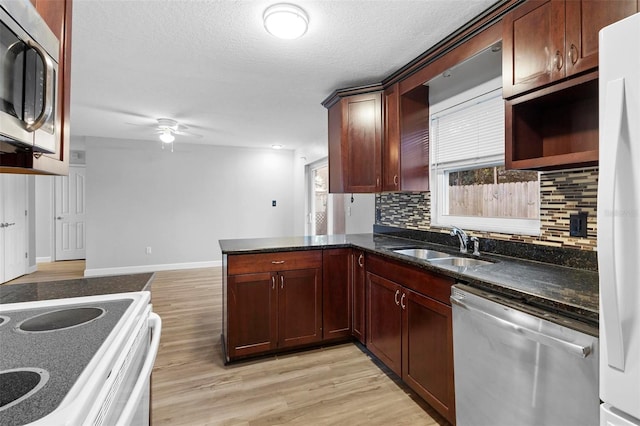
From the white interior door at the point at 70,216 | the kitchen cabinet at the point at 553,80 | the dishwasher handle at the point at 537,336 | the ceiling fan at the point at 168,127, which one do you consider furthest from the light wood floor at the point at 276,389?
the white interior door at the point at 70,216

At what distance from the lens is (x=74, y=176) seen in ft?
21.9

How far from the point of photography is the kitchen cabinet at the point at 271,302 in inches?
94.9

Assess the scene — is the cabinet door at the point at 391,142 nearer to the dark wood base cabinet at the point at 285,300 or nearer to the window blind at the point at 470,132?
the window blind at the point at 470,132

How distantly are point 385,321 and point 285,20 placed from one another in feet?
6.72

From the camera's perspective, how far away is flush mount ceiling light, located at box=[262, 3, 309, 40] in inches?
70.4

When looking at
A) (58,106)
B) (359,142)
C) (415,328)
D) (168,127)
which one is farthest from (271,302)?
(168,127)

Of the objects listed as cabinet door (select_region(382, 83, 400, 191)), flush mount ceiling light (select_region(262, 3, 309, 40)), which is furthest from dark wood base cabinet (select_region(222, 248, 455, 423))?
flush mount ceiling light (select_region(262, 3, 309, 40))

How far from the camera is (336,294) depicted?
2.70m

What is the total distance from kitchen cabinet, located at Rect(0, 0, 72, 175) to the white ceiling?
→ 88cm

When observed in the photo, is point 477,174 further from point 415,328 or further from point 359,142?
point 415,328

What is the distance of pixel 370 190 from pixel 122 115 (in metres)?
3.33

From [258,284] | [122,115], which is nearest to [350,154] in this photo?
[258,284]

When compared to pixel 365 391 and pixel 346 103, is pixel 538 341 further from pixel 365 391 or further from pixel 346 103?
pixel 346 103

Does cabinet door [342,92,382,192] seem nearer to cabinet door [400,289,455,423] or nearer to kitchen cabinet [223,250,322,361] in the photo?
kitchen cabinet [223,250,322,361]
